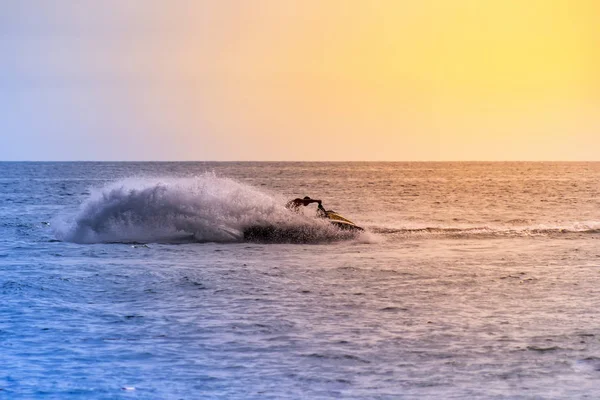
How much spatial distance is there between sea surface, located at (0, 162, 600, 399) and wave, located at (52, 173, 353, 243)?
0.06 m

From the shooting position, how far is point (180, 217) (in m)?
29.5

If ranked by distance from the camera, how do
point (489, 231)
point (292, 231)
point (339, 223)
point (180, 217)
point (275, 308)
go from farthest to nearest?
point (489, 231)
point (180, 217)
point (339, 223)
point (292, 231)
point (275, 308)

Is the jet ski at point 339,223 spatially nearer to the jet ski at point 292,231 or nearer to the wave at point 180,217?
the jet ski at point 292,231

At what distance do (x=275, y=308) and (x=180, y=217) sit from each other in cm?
1500

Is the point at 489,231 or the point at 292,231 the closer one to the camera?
the point at 292,231

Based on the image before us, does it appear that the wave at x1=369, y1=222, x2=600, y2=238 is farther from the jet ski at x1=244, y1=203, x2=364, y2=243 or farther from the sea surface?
the jet ski at x1=244, y1=203, x2=364, y2=243

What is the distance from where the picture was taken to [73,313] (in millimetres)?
14719

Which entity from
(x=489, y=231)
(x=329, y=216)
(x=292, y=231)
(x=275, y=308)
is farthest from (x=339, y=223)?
(x=275, y=308)

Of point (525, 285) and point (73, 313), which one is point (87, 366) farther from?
point (525, 285)

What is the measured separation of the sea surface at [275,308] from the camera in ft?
33.7

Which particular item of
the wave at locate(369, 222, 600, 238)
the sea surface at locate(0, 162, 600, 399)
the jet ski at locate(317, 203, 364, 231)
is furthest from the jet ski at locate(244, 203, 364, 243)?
the wave at locate(369, 222, 600, 238)

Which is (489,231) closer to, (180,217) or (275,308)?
(180,217)

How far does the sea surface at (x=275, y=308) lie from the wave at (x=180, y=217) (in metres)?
0.06

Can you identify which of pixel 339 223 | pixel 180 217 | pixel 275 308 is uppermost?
pixel 180 217
